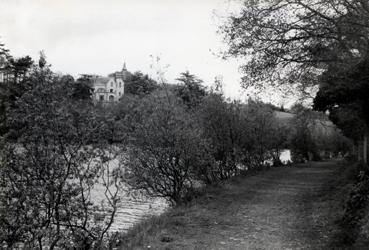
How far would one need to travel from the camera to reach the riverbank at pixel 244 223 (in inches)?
401

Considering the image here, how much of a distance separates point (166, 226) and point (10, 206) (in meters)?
4.13

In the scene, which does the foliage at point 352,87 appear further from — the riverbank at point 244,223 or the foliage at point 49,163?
the foliage at point 49,163

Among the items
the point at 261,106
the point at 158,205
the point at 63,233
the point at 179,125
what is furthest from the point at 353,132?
the point at 63,233

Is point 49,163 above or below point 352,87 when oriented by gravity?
below

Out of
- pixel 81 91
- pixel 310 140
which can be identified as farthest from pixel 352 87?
pixel 81 91

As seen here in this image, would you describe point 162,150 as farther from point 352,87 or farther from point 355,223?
point 355,223

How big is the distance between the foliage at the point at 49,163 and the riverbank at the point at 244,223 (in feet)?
5.56

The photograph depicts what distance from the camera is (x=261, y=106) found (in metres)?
35.2

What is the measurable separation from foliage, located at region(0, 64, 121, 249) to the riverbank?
66.7 inches

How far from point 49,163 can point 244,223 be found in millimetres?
5736

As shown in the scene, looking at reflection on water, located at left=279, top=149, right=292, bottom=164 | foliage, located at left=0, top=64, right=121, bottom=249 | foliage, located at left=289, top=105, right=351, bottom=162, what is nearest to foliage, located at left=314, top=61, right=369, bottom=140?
foliage, located at left=0, top=64, right=121, bottom=249

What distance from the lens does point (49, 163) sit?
33.7ft

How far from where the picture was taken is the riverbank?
10195 millimetres

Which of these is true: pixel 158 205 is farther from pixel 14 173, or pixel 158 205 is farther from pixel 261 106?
pixel 261 106
